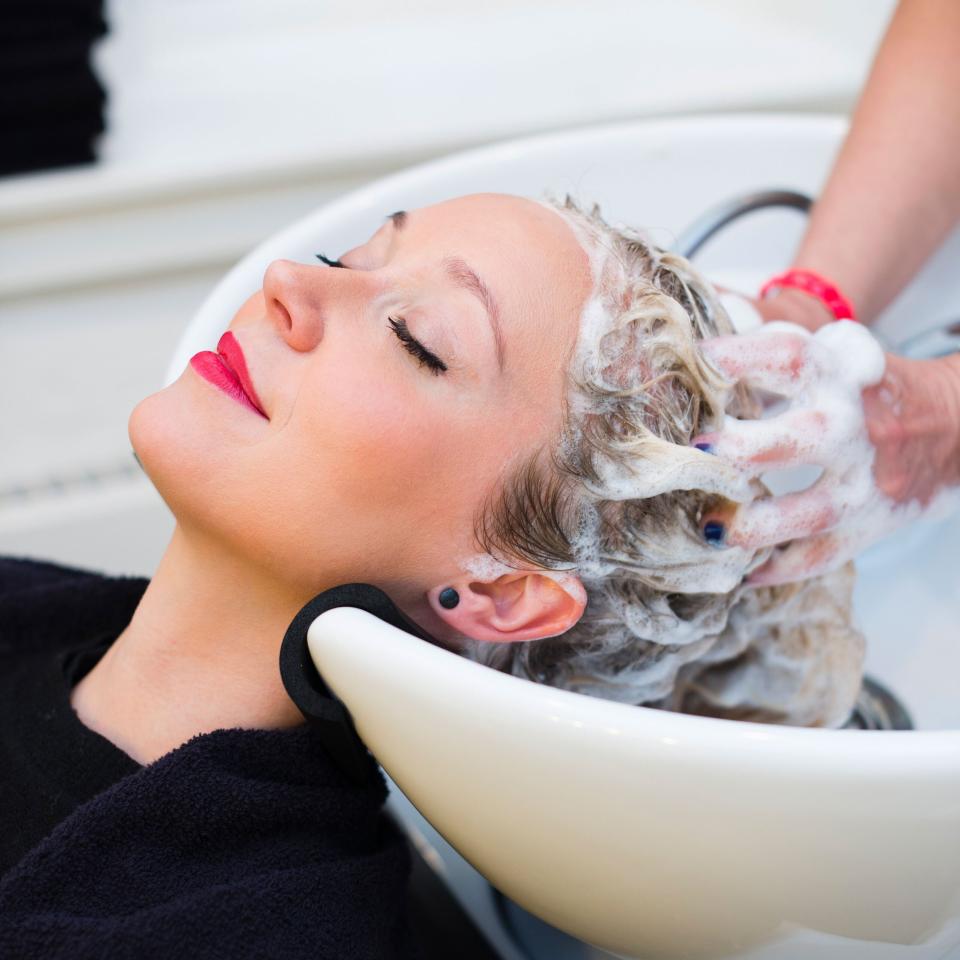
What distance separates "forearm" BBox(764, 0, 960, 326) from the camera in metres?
1.38

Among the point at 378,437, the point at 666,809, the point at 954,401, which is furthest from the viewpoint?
the point at 954,401

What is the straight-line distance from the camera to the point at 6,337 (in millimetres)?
1882

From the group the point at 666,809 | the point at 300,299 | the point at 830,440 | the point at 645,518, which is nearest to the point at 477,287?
the point at 300,299

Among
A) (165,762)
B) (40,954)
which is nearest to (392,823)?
(165,762)

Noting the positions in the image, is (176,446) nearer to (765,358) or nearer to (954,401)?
(765,358)

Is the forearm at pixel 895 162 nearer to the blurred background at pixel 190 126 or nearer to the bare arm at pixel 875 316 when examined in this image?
the bare arm at pixel 875 316

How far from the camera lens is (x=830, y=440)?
1.02 metres

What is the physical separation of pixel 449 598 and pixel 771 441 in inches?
13.1

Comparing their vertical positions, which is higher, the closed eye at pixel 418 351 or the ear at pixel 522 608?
the closed eye at pixel 418 351

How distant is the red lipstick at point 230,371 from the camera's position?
980 millimetres

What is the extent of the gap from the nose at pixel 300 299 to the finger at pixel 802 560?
50 cm

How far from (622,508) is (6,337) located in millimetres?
1332

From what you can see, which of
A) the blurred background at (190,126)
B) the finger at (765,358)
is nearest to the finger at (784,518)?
the finger at (765,358)

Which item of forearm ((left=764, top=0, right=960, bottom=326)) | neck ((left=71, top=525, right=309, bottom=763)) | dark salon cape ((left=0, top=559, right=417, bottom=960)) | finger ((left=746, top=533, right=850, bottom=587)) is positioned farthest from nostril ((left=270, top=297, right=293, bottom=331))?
forearm ((left=764, top=0, right=960, bottom=326))
